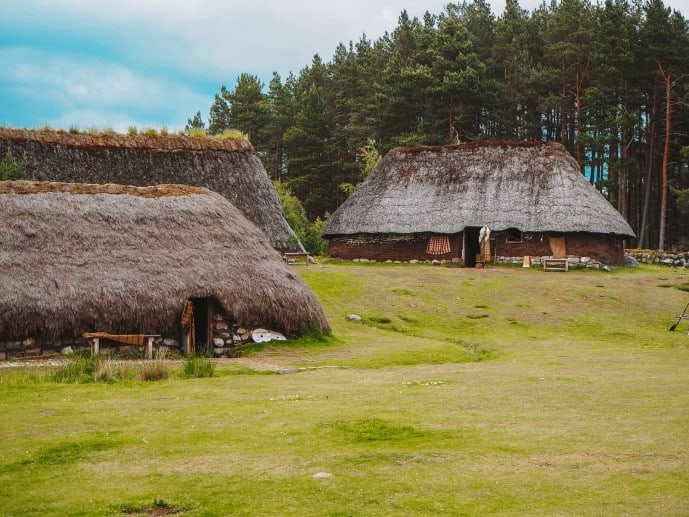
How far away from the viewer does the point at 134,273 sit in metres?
23.2

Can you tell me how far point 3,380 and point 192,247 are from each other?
29.4 feet

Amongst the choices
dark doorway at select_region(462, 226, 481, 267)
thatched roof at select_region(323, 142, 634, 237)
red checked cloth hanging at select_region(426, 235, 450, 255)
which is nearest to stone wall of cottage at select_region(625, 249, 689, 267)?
thatched roof at select_region(323, 142, 634, 237)

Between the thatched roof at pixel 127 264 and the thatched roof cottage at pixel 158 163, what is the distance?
273 inches

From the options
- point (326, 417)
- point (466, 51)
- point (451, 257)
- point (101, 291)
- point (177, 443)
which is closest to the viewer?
point (177, 443)

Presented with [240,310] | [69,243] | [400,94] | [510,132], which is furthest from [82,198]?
[510,132]

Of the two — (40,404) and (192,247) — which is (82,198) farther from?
(40,404)

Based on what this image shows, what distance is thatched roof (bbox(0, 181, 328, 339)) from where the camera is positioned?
856 inches

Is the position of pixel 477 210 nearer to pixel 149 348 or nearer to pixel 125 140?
pixel 125 140

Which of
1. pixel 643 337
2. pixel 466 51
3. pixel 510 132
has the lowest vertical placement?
pixel 643 337

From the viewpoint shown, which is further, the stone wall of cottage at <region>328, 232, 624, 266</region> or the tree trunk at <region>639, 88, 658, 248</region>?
the tree trunk at <region>639, 88, 658, 248</region>

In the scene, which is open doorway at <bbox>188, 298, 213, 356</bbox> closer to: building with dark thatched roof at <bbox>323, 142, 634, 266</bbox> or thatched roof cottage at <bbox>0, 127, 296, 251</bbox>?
thatched roof cottage at <bbox>0, 127, 296, 251</bbox>

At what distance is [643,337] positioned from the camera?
2853cm

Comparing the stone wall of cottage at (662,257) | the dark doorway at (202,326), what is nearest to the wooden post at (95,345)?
the dark doorway at (202,326)

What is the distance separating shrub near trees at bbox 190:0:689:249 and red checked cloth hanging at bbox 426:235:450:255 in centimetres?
1564
